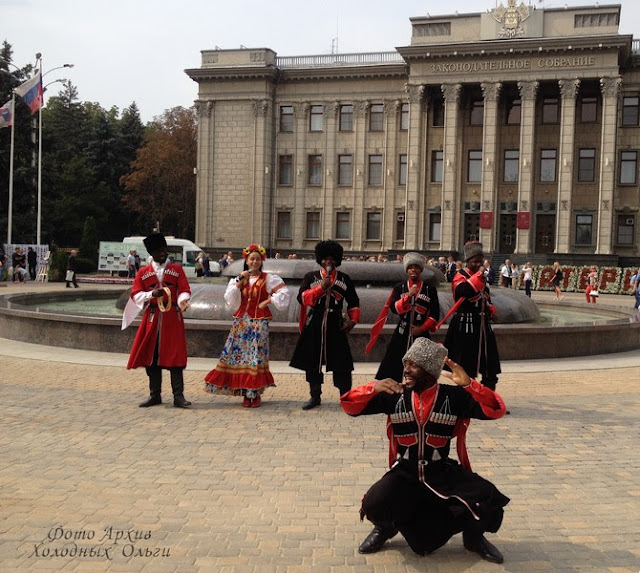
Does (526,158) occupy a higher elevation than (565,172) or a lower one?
higher

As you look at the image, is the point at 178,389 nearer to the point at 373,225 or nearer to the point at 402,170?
the point at 373,225

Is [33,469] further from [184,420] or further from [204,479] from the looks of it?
[184,420]

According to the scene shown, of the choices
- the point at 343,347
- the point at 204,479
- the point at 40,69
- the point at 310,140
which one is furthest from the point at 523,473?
the point at 310,140

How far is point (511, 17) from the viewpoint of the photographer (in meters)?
50.8

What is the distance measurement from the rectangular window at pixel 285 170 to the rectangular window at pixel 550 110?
18260 millimetres

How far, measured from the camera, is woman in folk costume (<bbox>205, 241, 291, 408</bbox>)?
9.76m

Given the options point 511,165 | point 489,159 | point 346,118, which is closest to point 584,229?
point 511,165

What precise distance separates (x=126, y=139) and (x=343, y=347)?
7108 cm

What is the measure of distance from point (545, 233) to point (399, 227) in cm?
1011

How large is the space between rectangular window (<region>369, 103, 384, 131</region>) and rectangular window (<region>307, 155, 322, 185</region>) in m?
4.59

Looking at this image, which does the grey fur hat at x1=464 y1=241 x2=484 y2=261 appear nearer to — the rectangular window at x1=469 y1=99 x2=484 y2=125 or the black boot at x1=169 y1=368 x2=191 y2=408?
the black boot at x1=169 y1=368 x2=191 y2=408

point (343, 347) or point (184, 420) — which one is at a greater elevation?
point (343, 347)

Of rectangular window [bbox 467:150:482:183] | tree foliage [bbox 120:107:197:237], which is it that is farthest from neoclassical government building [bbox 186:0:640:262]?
tree foliage [bbox 120:107:197:237]

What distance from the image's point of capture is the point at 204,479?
258 inches
